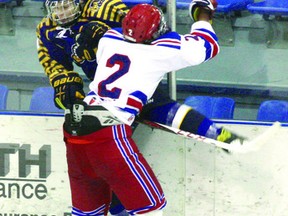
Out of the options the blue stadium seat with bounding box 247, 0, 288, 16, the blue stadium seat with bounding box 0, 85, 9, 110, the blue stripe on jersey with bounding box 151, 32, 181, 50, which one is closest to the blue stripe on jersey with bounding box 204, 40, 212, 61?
the blue stripe on jersey with bounding box 151, 32, 181, 50

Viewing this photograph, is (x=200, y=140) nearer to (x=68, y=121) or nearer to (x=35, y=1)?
(x=68, y=121)

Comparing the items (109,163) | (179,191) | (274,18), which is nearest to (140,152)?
(179,191)

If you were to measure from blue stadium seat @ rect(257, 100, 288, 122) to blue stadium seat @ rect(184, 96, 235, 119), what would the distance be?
134 mm

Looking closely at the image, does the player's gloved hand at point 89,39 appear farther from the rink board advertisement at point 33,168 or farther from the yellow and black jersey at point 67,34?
the rink board advertisement at point 33,168

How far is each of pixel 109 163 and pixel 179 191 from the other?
0.58m

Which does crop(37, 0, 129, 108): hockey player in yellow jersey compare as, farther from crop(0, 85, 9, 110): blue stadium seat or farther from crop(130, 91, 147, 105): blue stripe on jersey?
crop(130, 91, 147, 105): blue stripe on jersey

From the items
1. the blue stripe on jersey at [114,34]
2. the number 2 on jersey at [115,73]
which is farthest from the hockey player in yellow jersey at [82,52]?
the number 2 on jersey at [115,73]

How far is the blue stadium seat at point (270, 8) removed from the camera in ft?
13.0

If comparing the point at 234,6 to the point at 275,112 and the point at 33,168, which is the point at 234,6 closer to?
the point at 275,112

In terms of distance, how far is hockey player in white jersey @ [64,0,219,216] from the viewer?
134 inches

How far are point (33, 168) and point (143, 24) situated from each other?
37.6 inches

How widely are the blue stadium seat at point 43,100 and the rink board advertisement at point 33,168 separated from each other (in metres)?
0.08

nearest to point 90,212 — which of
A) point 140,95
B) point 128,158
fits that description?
point 128,158

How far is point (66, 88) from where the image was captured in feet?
12.3
